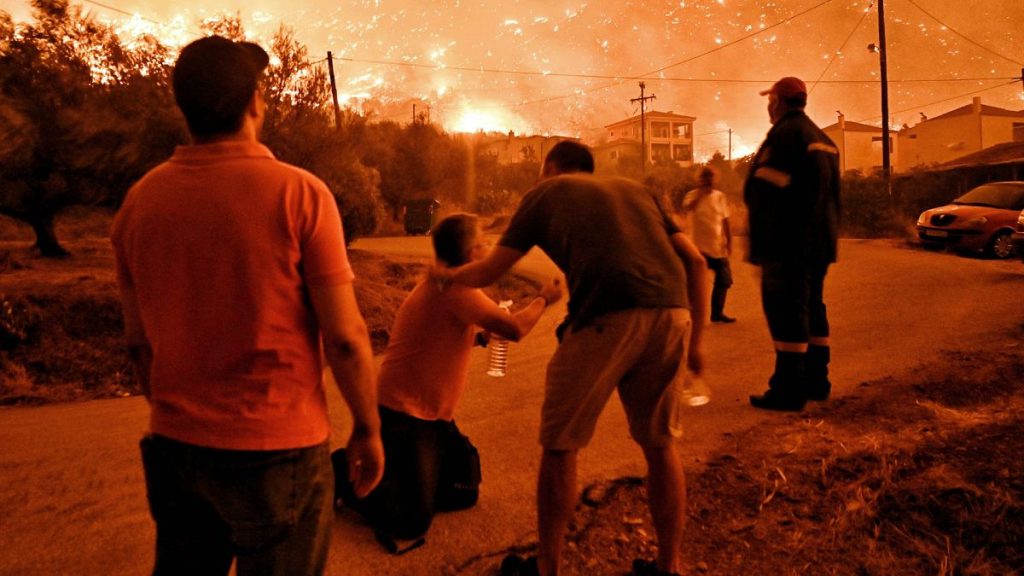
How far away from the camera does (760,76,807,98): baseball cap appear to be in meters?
5.39

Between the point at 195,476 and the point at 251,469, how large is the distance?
5.9 inches

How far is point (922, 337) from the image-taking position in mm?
8000

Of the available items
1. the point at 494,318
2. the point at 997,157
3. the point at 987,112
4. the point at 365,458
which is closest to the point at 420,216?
the point at 997,157

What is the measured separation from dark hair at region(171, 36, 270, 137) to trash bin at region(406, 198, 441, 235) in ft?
115

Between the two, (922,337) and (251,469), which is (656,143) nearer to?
(922,337)

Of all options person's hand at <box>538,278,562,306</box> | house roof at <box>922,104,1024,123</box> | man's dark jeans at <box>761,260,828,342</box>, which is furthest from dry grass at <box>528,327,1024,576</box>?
house roof at <box>922,104,1024,123</box>

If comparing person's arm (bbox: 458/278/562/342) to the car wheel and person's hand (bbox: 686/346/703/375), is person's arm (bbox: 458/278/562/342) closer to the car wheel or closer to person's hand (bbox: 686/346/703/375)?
person's hand (bbox: 686/346/703/375)

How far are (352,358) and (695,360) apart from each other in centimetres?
197

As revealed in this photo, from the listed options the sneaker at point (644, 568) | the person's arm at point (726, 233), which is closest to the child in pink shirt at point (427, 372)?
the sneaker at point (644, 568)

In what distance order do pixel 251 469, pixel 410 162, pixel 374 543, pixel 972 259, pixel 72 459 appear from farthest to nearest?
pixel 410 162
pixel 972 259
pixel 72 459
pixel 374 543
pixel 251 469

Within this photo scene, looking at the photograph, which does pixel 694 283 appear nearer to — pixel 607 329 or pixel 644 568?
pixel 607 329

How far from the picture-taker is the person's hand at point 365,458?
2059 mm

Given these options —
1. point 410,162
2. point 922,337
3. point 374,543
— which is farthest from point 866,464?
point 410,162

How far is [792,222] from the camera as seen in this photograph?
5250 millimetres
